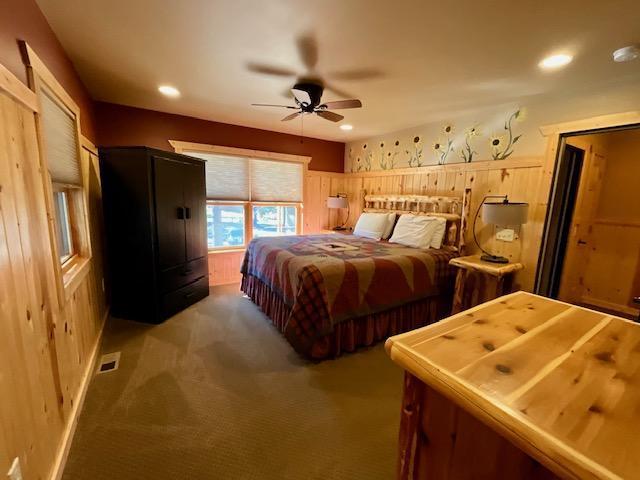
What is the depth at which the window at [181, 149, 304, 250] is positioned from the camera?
417cm

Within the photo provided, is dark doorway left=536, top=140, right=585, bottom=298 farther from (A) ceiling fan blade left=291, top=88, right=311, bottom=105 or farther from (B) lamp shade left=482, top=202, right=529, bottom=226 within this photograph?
(A) ceiling fan blade left=291, top=88, right=311, bottom=105

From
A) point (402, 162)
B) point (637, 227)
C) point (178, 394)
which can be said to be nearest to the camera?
Result: point (178, 394)

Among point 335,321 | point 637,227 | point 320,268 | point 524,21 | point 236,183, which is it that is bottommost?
point 335,321

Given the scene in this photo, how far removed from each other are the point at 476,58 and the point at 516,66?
14.7 inches

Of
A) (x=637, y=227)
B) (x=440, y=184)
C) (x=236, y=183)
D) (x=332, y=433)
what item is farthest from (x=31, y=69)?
(x=637, y=227)

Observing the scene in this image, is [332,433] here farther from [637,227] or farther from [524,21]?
[637,227]

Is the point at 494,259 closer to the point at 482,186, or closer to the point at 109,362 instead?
the point at 482,186

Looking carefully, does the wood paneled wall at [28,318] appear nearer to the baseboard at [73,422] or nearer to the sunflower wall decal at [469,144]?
the baseboard at [73,422]

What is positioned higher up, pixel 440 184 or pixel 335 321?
pixel 440 184

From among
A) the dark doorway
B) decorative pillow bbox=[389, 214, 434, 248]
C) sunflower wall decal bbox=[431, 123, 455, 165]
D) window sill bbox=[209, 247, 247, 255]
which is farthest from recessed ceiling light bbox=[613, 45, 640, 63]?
window sill bbox=[209, 247, 247, 255]

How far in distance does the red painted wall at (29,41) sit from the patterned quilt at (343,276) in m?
1.94

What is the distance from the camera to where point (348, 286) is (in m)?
2.40

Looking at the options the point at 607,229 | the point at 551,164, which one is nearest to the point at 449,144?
the point at 551,164

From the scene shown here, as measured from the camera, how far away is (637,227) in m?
3.26
